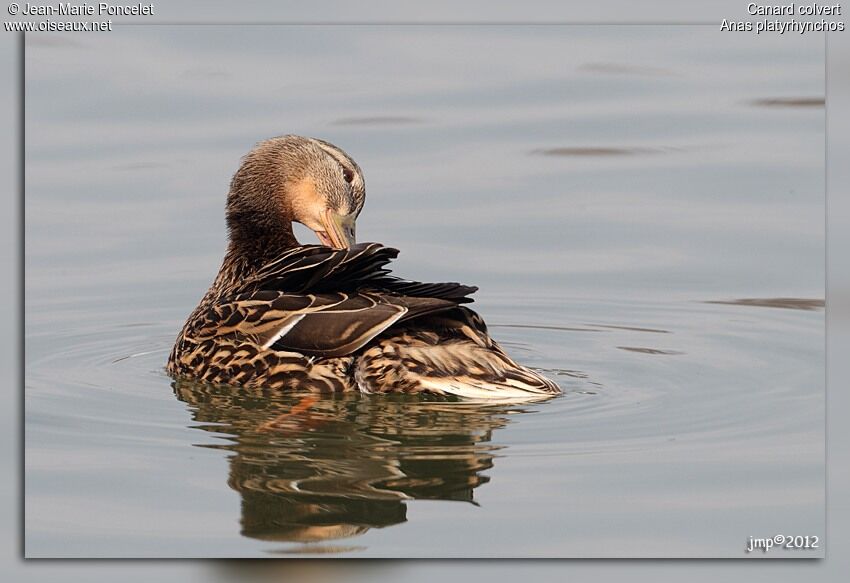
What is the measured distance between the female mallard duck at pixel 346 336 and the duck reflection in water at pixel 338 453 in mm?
98

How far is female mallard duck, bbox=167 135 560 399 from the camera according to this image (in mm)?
9258

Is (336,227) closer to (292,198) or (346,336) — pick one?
(292,198)

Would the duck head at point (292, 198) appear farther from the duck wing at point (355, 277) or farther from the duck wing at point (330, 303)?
the duck wing at point (355, 277)

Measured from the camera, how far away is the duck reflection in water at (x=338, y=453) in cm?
767

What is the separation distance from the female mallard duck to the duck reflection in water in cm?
10

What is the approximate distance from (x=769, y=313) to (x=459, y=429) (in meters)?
3.11

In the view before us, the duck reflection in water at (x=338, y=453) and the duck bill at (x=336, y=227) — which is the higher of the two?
the duck bill at (x=336, y=227)

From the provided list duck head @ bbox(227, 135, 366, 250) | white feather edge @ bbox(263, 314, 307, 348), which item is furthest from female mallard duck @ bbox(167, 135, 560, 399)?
duck head @ bbox(227, 135, 366, 250)

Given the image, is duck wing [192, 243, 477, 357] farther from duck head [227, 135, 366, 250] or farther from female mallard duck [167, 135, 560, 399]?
duck head [227, 135, 366, 250]

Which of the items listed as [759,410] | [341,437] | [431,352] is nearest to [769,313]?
[759,410]

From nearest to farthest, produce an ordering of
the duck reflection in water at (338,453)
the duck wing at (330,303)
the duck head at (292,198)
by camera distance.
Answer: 1. the duck reflection in water at (338,453)
2. the duck wing at (330,303)
3. the duck head at (292,198)

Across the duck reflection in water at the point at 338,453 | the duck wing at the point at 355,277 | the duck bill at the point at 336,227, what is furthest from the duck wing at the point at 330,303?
the duck bill at the point at 336,227

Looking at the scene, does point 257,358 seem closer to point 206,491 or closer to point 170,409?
point 170,409

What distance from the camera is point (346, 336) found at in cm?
928
